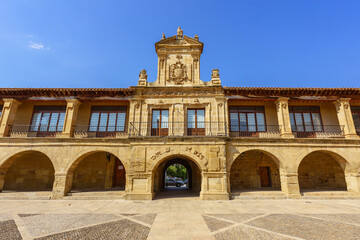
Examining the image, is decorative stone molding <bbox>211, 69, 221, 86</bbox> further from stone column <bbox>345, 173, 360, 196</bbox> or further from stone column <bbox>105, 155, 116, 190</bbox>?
stone column <bbox>345, 173, 360, 196</bbox>

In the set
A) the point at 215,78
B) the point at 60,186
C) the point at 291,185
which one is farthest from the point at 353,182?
the point at 60,186

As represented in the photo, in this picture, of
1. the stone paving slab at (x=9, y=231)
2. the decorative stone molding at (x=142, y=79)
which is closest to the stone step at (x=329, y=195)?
the decorative stone molding at (x=142, y=79)

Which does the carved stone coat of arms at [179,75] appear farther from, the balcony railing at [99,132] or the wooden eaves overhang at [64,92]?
the balcony railing at [99,132]

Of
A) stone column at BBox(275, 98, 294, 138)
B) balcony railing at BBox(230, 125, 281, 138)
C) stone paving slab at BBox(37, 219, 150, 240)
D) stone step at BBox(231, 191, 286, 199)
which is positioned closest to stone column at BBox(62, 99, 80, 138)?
stone paving slab at BBox(37, 219, 150, 240)

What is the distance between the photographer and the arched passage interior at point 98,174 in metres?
12.5

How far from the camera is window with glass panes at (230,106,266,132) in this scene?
12.3 meters

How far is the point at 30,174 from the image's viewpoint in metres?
12.4

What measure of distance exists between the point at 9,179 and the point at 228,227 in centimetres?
1553

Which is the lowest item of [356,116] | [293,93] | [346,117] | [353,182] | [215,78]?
[353,182]

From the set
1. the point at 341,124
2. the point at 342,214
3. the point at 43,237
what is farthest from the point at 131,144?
the point at 341,124

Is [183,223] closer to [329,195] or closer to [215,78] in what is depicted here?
[215,78]

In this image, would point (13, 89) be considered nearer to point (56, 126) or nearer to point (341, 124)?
point (56, 126)

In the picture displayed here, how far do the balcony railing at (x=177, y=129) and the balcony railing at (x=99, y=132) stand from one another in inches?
49.1

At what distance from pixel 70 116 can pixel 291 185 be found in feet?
48.8
